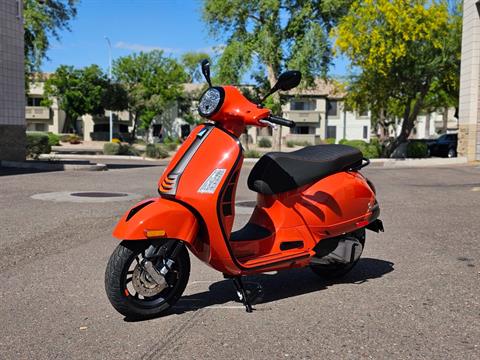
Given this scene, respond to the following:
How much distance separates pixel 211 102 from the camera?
4.28 m

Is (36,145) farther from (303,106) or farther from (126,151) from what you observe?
(303,106)

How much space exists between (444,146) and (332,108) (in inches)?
1371

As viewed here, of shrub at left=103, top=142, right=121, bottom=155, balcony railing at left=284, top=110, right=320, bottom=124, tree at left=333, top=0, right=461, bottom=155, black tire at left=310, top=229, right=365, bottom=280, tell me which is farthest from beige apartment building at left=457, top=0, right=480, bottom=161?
balcony railing at left=284, top=110, right=320, bottom=124

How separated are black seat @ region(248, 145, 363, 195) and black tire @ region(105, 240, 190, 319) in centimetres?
Answer: 93

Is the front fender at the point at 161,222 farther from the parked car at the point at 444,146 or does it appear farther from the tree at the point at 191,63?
the tree at the point at 191,63

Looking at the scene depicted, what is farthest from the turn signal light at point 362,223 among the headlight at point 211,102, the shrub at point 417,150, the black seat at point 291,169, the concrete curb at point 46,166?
the shrub at point 417,150

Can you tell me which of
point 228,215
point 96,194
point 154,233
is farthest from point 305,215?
point 96,194

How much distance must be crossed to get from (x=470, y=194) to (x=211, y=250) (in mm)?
9294

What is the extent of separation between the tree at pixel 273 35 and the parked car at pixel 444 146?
33.2 ft

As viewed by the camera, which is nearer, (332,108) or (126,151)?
(126,151)

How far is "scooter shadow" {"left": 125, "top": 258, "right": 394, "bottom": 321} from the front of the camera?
4617 mm

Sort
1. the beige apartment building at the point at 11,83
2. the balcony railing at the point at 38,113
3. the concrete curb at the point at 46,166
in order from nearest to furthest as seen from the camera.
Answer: the concrete curb at the point at 46,166
the beige apartment building at the point at 11,83
the balcony railing at the point at 38,113

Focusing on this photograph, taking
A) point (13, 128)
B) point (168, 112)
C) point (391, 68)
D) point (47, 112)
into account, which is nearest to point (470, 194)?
point (13, 128)

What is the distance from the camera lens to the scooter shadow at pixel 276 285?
15.1 feet
